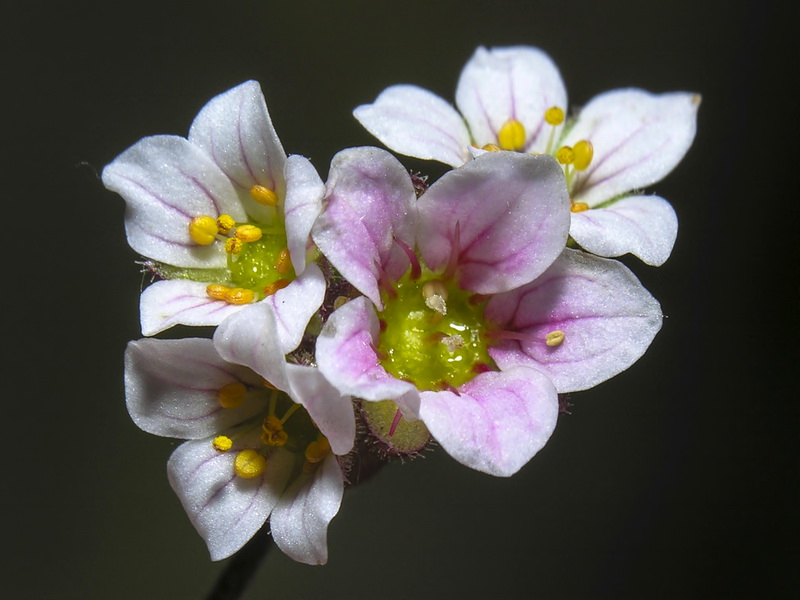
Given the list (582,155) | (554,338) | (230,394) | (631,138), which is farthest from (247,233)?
(631,138)

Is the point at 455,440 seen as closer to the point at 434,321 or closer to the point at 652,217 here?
the point at 434,321

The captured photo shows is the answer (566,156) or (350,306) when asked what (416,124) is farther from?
(350,306)

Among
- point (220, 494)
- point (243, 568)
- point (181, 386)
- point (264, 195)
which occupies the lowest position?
point (243, 568)

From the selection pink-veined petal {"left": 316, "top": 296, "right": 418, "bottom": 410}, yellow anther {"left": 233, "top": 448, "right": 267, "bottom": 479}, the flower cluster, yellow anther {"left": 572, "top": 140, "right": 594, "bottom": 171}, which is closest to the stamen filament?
the flower cluster

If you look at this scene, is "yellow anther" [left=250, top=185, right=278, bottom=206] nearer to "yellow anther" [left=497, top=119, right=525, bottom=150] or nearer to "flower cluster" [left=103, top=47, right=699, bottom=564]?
"flower cluster" [left=103, top=47, right=699, bottom=564]

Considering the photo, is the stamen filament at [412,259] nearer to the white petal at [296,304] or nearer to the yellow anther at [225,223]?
the white petal at [296,304]
